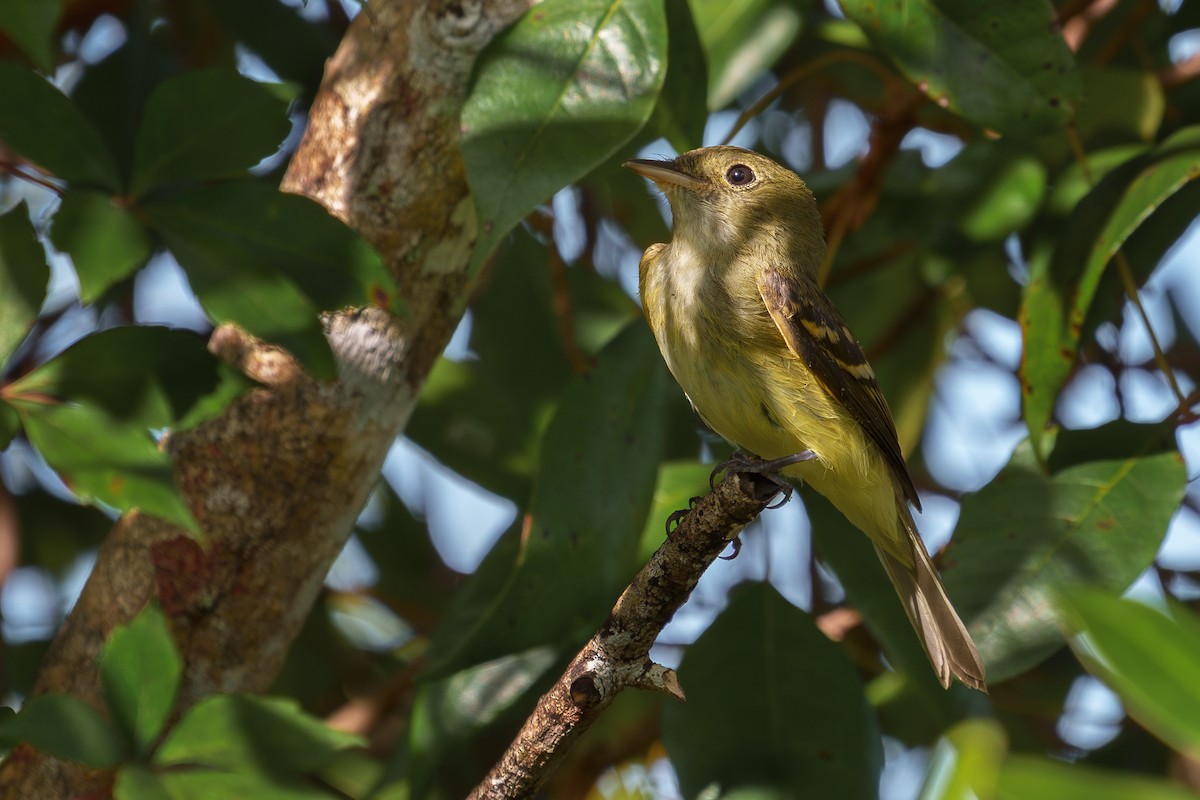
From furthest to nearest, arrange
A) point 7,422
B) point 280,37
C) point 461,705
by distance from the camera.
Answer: point 280,37
point 461,705
point 7,422

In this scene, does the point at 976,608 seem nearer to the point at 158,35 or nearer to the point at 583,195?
the point at 583,195

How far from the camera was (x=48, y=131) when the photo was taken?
2281mm

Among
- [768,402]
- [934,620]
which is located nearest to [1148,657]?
[768,402]

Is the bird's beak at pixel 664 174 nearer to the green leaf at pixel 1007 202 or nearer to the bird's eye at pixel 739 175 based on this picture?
the bird's eye at pixel 739 175

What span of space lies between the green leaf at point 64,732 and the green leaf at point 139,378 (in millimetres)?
491

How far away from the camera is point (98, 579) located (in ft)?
8.79

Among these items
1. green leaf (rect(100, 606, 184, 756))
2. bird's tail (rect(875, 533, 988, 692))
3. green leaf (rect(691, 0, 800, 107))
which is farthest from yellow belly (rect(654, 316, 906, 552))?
green leaf (rect(100, 606, 184, 756))

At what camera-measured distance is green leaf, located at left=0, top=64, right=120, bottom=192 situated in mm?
2244

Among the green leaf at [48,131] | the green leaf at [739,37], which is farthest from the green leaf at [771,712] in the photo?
the green leaf at [48,131]

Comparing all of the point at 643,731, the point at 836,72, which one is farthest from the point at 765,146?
the point at 643,731

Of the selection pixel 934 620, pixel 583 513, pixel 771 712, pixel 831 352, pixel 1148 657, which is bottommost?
pixel 771 712

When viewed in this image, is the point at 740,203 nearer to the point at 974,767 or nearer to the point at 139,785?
the point at 139,785

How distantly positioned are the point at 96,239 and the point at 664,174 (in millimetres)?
1417

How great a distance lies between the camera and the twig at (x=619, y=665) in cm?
189
